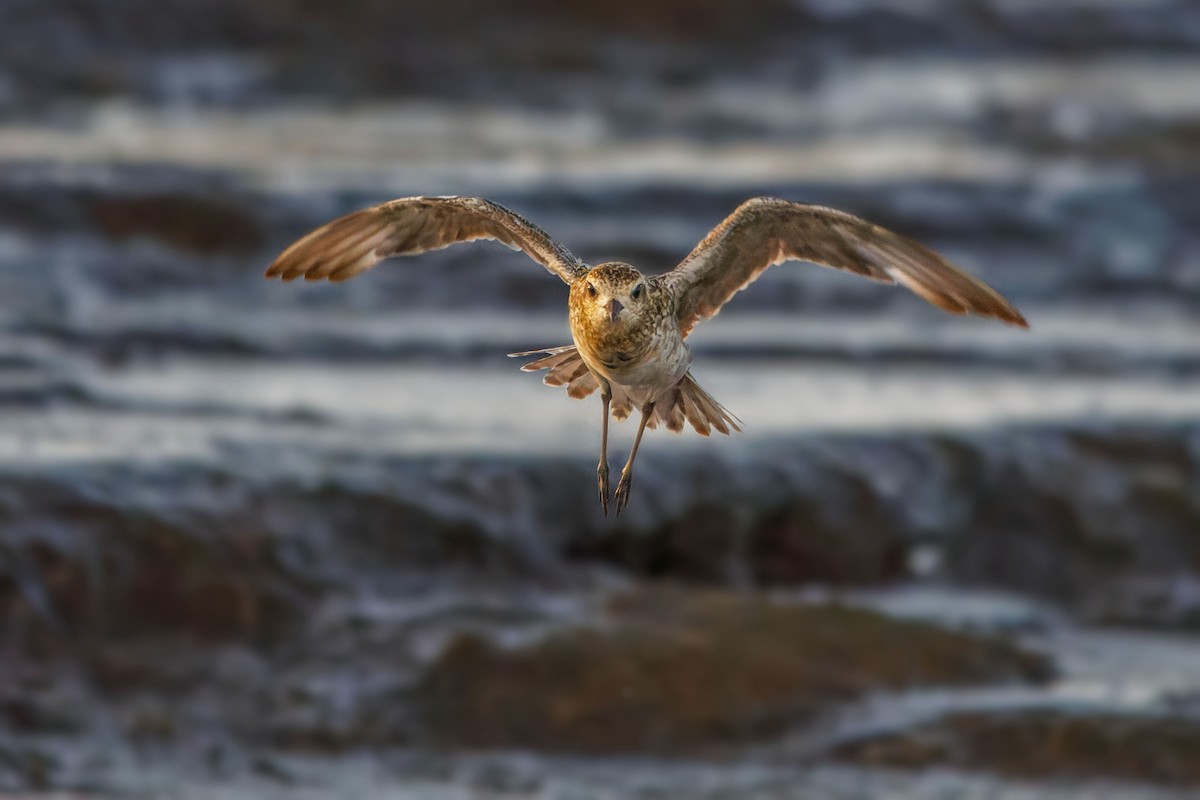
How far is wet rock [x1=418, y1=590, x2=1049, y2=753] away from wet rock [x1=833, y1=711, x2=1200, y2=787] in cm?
41

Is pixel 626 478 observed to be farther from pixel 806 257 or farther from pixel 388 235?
pixel 388 235

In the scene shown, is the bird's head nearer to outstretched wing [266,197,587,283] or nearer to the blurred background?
outstretched wing [266,197,587,283]

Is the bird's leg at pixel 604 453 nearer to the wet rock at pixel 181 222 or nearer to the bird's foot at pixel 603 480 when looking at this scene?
the bird's foot at pixel 603 480

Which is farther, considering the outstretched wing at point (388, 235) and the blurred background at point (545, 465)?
the blurred background at point (545, 465)

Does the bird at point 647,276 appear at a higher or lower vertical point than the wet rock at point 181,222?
lower

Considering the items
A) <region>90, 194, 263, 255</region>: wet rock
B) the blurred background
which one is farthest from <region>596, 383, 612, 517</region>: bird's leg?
<region>90, 194, 263, 255</region>: wet rock

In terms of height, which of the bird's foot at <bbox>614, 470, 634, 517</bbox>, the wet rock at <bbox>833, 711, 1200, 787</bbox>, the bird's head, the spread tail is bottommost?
the wet rock at <bbox>833, 711, 1200, 787</bbox>

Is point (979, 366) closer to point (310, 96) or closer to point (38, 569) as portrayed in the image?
point (38, 569)

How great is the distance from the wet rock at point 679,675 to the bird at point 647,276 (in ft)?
13.1

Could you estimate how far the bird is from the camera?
15.1ft

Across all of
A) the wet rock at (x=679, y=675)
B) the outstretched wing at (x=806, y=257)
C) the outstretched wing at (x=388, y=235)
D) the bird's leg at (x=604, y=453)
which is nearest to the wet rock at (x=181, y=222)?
the wet rock at (x=679, y=675)

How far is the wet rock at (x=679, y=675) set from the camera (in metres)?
9.12

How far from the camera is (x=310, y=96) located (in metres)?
18.6

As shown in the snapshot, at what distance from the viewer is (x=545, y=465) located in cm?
1095
